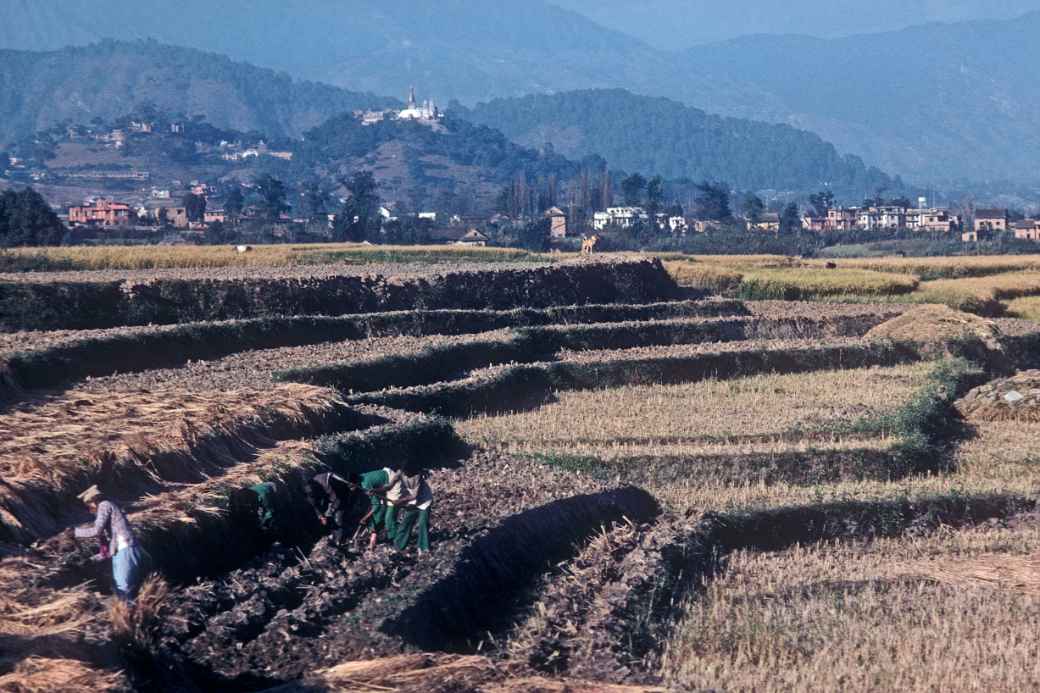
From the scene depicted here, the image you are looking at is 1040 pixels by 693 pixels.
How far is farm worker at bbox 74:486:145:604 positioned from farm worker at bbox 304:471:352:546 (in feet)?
10.6

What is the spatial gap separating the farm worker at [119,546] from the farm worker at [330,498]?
3.23 metres

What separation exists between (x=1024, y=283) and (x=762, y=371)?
64.2 ft

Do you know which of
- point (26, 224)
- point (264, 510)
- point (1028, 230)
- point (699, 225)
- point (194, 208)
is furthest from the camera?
point (699, 225)

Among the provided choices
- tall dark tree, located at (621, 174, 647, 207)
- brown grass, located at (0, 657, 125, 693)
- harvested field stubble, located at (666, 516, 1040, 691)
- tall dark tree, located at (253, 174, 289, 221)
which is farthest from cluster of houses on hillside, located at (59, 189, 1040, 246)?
brown grass, located at (0, 657, 125, 693)

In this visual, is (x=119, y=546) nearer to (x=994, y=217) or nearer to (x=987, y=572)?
(x=987, y=572)

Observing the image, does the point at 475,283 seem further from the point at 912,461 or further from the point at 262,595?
the point at 262,595

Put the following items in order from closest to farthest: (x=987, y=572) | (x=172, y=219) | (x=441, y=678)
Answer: (x=441, y=678), (x=987, y=572), (x=172, y=219)

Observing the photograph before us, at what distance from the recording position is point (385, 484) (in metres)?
14.6

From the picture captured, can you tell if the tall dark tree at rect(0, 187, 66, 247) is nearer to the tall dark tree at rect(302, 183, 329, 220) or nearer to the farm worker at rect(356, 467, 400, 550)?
the farm worker at rect(356, 467, 400, 550)

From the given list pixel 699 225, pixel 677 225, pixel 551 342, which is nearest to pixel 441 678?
pixel 551 342

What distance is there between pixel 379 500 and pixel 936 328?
22.3 meters

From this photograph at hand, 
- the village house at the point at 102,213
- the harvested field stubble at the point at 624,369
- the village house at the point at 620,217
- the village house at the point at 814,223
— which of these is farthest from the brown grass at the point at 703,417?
the village house at the point at 814,223

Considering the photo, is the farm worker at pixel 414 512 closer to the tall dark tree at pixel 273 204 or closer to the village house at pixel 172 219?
the village house at pixel 172 219

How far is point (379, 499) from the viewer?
47.8ft
